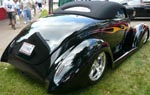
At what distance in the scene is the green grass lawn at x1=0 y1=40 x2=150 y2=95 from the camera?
4.18 meters

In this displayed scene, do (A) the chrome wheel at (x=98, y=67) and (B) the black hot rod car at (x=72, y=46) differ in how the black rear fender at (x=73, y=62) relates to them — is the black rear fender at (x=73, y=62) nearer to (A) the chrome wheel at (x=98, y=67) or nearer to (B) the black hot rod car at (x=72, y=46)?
(B) the black hot rod car at (x=72, y=46)

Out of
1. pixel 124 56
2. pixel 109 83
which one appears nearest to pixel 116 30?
pixel 124 56

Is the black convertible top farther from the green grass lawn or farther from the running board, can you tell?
the green grass lawn

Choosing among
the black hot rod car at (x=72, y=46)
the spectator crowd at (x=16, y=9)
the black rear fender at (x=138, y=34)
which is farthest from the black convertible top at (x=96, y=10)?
Answer: the spectator crowd at (x=16, y=9)

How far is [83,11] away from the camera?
17.0ft

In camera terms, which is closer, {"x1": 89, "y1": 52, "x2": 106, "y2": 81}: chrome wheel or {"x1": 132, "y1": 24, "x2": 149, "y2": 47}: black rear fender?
{"x1": 89, "y1": 52, "x2": 106, "y2": 81}: chrome wheel

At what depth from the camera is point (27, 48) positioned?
445 centimetres

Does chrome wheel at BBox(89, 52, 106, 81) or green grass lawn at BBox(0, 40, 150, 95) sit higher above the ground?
chrome wheel at BBox(89, 52, 106, 81)

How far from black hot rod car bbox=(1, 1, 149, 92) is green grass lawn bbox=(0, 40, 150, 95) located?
222 mm

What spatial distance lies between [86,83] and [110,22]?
66.2 inches

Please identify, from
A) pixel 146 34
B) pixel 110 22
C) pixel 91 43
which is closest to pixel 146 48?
pixel 146 34

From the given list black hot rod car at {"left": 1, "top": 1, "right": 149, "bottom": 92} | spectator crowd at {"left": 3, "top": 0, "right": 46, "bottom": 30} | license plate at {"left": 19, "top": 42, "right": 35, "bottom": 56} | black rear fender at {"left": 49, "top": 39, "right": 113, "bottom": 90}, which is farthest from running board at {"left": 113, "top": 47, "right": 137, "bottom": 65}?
spectator crowd at {"left": 3, "top": 0, "right": 46, "bottom": 30}

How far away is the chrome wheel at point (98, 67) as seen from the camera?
425 centimetres

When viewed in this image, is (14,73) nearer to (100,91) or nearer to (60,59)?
(60,59)
